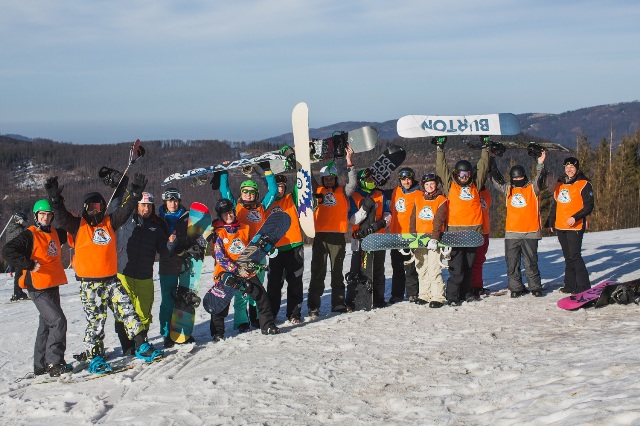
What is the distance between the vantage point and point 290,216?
8.34 meters

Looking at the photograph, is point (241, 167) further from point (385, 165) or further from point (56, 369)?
point (56, 369)

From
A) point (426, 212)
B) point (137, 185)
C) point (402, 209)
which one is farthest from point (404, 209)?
point (137, 185)

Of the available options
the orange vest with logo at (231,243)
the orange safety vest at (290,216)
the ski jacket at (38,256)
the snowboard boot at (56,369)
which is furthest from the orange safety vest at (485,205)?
the snowboard boot at (56,369)

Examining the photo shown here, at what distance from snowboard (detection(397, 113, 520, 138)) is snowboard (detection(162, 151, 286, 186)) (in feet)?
5.68

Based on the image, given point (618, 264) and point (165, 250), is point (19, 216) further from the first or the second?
point (618, 264)

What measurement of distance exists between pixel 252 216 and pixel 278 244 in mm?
489

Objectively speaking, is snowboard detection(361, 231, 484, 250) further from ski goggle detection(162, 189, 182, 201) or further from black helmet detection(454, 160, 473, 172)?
ski goggle detection(162, 189, 182, 201)

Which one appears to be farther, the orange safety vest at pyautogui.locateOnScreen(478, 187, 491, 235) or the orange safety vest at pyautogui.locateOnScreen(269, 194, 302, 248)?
the orange safety vest at pyautogui.locateOnScreen(478, 187, 491, 235)

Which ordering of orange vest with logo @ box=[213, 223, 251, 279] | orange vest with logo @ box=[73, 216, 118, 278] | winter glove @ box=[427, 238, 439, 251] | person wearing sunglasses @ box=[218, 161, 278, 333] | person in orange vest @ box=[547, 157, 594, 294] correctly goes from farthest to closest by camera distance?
person in orange vest @ box=[547, 157, 594, 294]
winter glove @ box=[427, 238, 439, 251]
person wearing sunglasses @ box=[218, 161, 278, 333]
orange vest with logo @ box=[213, 223, 251, 279]
orange vest with logo @ box=[73, 216, 118, 278]

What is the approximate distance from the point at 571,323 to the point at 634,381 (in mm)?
2658

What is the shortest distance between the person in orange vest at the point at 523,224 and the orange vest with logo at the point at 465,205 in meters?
0.44

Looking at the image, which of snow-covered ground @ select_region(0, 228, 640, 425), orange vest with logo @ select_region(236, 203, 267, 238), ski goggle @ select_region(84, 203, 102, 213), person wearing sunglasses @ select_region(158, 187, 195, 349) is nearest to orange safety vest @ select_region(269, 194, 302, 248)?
orange vest with logo @ select_region(236, 203, 267, 238)

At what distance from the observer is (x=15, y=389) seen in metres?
6.31

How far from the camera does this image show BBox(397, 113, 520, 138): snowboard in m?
9.27
